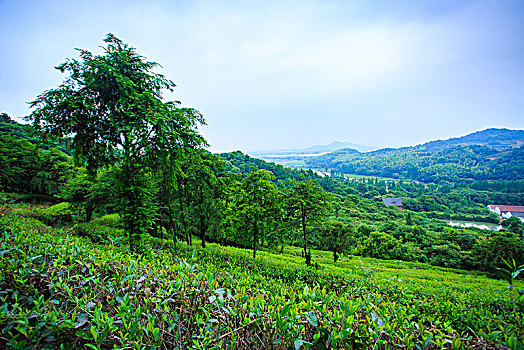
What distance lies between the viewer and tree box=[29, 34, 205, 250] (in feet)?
19.2

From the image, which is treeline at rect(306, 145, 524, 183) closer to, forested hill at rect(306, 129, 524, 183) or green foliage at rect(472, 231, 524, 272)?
forested hill at rect(306, 129, 524, 183)

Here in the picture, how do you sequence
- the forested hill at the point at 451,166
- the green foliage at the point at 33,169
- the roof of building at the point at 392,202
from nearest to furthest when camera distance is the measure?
the green foliage at the point at 33,169
the roof of building at the point at 392,202
the forested hill at the point at 451,166

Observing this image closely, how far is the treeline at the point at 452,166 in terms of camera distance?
105312 millimetres

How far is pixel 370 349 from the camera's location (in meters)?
1.53

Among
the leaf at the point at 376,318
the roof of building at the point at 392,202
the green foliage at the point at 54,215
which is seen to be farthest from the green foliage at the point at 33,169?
the roof of building at the point at 392,202

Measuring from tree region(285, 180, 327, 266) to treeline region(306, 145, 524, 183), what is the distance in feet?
441

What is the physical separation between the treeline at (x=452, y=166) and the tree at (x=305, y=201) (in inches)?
5296

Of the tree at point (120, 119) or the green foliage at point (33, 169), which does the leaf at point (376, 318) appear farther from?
the green foliage at point (33, 169)

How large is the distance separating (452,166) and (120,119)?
164 meters

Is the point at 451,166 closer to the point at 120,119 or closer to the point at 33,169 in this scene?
the point at 120,119

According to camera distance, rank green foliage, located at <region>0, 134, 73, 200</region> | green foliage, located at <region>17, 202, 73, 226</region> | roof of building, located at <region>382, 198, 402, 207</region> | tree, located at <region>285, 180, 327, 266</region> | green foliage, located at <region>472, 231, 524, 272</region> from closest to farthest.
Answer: tree, located at <region>285, 180, 327, 266</region>
green foliage, located at <region>17, 202, 73, 226</region>
green foliage, located at <region>472, 231, 524, 272</region>
green foliage, located at <region>0, 134, 73, 200</region>
roof of building, located at <region>382, 198, 402, 207</region>

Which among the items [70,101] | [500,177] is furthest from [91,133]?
[500,177]

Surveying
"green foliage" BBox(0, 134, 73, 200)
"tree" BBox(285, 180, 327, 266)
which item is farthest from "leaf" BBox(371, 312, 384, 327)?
"green foliage" BBox(0, 134, 73, 200)

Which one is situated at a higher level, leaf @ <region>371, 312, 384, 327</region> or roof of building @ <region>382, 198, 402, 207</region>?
leaf @ <region>371, 312, 384, 327</region>
